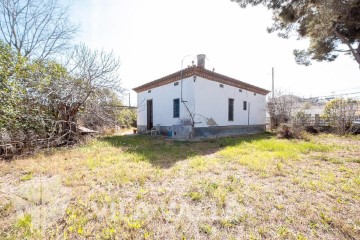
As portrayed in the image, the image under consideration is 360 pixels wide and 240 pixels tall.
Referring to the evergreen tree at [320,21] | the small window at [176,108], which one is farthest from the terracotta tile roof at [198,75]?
the evergreen tree at [320,21]

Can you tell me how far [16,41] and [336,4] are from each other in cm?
1687

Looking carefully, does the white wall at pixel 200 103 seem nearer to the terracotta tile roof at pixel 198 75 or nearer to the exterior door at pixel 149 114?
the terracotta tile roof at pixel 198 75

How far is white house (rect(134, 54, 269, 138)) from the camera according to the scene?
912cm

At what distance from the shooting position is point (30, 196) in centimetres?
270

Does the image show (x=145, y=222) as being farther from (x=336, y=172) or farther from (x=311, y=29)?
(x=311, y=29)

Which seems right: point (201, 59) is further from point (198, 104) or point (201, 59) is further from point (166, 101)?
point (166, 101)

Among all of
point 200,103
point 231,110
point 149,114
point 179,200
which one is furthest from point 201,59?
point 179,200

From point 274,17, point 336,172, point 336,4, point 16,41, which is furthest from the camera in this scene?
point 16,41

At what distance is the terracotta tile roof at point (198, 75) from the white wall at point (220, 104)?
0.86 feet

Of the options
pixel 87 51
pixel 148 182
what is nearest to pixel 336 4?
pixel 148 182

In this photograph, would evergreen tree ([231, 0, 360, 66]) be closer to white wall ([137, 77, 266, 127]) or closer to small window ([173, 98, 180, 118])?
white wall ([137, 77, 266, 127])

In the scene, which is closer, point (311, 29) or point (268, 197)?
point (268, 197)

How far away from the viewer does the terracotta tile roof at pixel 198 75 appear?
Answer: 8.93m

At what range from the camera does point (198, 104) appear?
9117 millimetres
